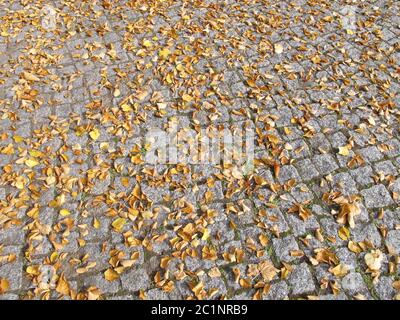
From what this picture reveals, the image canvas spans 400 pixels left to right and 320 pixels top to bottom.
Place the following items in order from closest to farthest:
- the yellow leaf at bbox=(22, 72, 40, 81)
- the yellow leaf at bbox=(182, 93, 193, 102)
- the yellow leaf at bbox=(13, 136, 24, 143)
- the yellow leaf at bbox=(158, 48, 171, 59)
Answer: the yellow leaf at bbox=(13, 136, 24, 143)
the yellow leaf at bbox=(182, 93, 193, 102)
the yellow leaf at bbox=(22, 72, 40, 81)
the yellow leaf at bbox=(158, 48, 171, 59)

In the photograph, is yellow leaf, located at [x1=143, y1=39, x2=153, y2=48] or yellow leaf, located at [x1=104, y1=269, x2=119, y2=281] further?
yellow leaf, located at [x1=143, y1=39, x2=153, y2=48]

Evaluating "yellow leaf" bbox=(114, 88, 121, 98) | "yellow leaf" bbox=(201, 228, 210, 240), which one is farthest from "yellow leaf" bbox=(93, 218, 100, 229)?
"yellow leaf" bbox=(114, 88, 121, 98)

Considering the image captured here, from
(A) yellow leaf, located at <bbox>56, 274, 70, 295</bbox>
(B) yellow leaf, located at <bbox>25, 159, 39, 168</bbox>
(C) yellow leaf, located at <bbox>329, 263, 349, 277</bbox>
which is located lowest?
(B) yellow leaf, located at <bbox>25, 159, 39, 168</bbox>

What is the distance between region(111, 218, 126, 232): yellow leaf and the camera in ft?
11.1

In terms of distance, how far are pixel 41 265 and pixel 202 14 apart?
14.8 ft

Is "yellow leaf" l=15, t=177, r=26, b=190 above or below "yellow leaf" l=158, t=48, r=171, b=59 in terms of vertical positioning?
below

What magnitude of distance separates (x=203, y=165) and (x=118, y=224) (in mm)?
1042

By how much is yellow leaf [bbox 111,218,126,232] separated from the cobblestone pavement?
18 millimetres

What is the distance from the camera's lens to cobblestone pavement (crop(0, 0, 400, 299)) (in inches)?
123

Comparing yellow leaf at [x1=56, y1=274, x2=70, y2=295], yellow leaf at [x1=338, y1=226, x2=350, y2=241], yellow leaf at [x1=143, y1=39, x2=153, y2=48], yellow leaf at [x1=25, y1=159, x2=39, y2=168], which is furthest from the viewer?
yellow leaf at [x1=143, y1=39, x2=153, y2=48]

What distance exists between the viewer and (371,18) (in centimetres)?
589

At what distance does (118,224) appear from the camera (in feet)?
11.2

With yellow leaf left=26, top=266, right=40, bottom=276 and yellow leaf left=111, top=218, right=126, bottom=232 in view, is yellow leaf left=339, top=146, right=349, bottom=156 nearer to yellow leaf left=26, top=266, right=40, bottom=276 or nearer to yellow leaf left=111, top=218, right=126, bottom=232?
yellow leaf left=111, top=218, right=126, bottom=232

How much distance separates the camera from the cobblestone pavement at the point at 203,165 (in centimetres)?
311
